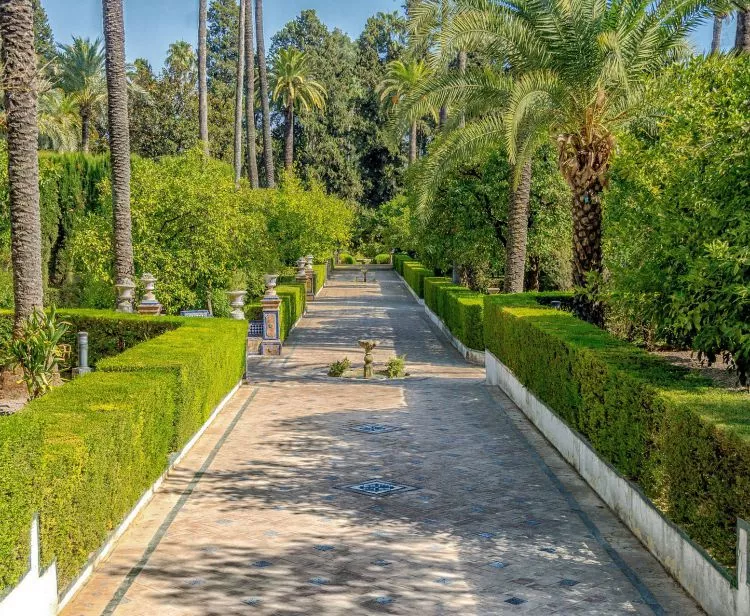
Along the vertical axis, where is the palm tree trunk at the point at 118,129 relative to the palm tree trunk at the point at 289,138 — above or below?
below

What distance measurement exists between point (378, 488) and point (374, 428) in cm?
391

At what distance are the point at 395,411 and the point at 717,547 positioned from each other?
10.3 m

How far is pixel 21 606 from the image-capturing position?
22.6ft

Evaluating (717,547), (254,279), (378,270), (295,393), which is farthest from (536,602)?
(378,270)

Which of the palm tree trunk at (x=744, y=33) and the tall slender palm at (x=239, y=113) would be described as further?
the tall slender palm at (x=239, y=113)

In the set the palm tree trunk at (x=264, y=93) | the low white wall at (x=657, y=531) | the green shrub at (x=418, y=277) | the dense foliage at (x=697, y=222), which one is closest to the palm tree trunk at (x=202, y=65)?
the palm tree trunk at (x=264, y=93)

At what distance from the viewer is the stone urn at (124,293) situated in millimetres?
22031

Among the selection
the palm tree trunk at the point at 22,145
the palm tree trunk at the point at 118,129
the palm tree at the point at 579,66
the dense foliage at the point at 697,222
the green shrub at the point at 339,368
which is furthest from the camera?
the green shrub at the point at 339,368

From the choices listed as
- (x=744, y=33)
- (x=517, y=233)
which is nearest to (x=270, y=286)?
(x=517, y=233)

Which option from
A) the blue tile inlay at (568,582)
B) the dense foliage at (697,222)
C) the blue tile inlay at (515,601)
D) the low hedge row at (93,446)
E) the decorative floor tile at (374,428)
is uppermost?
the dense foliage at (697,222)

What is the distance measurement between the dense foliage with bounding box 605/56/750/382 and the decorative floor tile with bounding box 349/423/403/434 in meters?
4.66

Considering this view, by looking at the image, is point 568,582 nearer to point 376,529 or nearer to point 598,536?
point 598,536

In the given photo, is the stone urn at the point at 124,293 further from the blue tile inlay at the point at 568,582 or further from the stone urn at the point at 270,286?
the blue tile inlay at the point at 568,582

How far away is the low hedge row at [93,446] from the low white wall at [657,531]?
5268 mm
